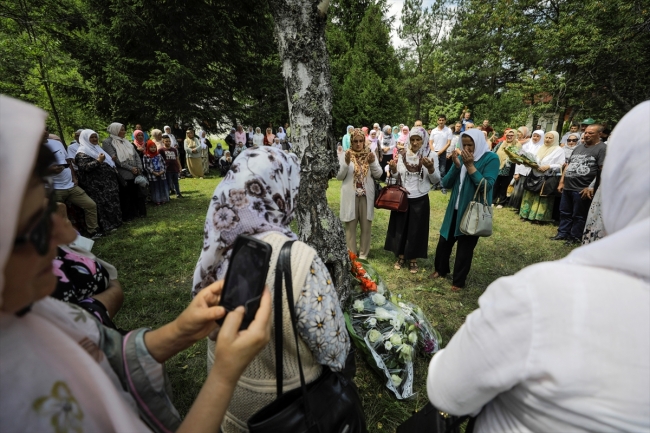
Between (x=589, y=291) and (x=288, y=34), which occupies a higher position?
(x=288, y=34)

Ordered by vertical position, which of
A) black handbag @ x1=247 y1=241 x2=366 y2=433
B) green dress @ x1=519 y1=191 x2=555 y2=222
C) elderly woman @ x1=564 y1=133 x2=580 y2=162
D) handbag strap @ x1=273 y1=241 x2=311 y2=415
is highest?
elderly woman @ x1=564 y1=133 x2=580 y2=162

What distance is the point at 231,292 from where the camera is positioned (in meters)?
1.05

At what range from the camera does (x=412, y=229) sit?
15.0 feet

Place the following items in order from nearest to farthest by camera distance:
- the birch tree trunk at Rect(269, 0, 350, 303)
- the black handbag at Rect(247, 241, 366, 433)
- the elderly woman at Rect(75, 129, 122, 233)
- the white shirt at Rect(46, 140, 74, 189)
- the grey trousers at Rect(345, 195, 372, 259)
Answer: the black handbag at Rect(247, 241, 366, 433), the birch tree trunk at Rect(269, 0, 350, 303), the grey trousers at Rect(345, 195, 372, 259), the white shirt at Rect(46, 140, 74, 189), the elderly woman at Rect(75, 129, 122, 233)

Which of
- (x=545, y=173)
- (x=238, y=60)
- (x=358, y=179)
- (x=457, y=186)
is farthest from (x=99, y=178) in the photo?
(x=238, y=60)

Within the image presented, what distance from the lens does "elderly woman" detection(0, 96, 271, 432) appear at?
65 centimetres

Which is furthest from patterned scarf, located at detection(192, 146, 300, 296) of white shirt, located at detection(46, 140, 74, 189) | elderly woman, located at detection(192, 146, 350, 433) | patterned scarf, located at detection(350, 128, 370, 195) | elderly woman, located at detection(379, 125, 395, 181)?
elderly woman, located at detection(379, 125, 395, 181)

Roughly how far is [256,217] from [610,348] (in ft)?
3.97

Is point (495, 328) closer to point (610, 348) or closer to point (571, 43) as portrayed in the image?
point (610, 348)

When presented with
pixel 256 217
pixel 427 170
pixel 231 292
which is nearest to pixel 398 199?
pixel 427 170

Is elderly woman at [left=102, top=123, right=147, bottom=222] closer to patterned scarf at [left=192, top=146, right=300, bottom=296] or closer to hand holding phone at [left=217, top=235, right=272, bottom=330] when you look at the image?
patterned scarf at [left=192, top=146, right=300, bottom=296]

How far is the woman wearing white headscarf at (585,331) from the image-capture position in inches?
29.3

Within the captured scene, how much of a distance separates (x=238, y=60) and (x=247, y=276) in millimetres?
15802

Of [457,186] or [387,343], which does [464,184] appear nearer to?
[457,186]
